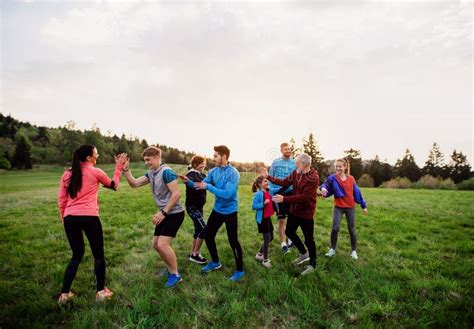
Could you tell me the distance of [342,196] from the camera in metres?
6.23

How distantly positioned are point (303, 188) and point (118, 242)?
5.75 meters

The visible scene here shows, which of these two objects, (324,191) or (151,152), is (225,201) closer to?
(151,152)

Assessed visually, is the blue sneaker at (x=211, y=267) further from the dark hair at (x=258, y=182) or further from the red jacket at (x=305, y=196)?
the red jacket at (x=305, y=196)

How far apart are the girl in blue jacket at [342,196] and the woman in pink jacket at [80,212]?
4.83 meters

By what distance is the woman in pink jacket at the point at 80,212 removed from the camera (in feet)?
13.5

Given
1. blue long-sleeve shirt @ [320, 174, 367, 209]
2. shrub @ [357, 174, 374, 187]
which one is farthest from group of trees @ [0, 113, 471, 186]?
blue long-sleeve shirt @ [320, 174, 367, 209]

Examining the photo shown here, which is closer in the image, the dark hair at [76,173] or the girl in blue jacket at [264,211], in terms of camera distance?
the dark hair at [76,173]

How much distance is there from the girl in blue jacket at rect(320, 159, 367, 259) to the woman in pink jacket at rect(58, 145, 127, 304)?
15.8ft

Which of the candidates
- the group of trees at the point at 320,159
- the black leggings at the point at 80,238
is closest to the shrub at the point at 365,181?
the group of trees at the point at 320,159

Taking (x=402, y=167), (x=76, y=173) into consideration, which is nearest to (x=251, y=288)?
(x=76, y=173)

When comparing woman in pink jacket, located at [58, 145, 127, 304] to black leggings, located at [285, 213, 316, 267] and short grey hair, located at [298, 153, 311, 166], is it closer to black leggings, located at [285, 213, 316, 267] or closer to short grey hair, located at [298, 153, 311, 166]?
black leggings, located at [285, 213, 316, 267]

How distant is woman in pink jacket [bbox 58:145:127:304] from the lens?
4121mm

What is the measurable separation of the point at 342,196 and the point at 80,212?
557 centimetres

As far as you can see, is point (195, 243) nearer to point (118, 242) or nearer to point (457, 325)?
point (118, 242)
